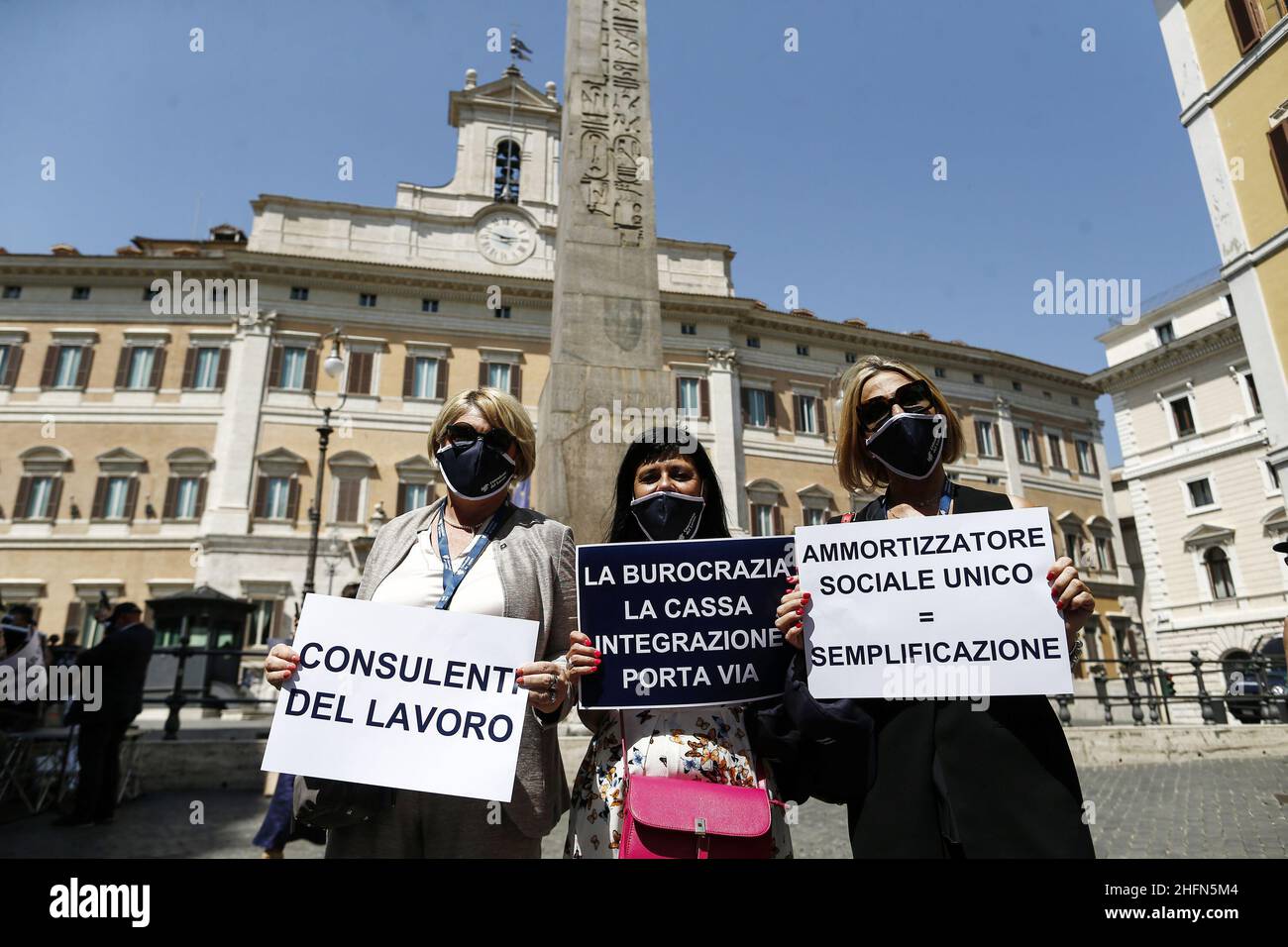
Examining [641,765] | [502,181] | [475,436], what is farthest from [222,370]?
[641,765]

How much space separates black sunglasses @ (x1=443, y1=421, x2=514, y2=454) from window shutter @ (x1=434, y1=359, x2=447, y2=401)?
25295mm

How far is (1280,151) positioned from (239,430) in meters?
29.5

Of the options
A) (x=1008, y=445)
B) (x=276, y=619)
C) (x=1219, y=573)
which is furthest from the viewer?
(x=1008, y=445)

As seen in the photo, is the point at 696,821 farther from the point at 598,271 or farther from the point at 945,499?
the point at 598,271

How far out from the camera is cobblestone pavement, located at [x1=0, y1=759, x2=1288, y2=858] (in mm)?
4902

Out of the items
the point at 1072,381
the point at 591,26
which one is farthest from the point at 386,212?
the point at 1072,381

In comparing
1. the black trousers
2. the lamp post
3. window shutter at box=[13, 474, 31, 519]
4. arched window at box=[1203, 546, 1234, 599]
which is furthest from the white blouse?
arched window at box=[1203, 546, 1234, 599]

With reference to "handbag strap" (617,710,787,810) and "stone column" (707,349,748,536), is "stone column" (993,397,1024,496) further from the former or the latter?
"handbag strap" (617,710,787,810)

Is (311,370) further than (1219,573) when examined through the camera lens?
No

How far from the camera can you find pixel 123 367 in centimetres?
2550

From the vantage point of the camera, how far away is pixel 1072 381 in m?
36.7

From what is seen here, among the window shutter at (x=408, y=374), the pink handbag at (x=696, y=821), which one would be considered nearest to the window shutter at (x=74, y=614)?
the window shutter at (x=408, y=374)

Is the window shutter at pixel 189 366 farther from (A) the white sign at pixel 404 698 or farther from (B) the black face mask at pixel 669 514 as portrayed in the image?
(B) the black face mask at pixel 669 514

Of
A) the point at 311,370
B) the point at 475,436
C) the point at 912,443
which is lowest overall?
the point at 912,443
